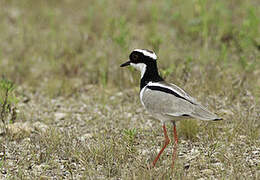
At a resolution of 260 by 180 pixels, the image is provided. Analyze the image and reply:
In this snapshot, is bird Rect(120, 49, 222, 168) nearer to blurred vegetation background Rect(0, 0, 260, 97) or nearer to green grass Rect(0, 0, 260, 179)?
green grass Rect(0, 0, 260, 179)

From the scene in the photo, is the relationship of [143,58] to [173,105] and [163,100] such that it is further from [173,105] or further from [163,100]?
[173,105]

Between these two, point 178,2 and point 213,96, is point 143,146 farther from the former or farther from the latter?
point 178,2

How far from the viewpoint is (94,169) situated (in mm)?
4070

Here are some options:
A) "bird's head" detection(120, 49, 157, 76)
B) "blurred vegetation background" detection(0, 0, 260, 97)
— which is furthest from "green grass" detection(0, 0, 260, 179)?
"bird's head" detection(120, 49, 157, 76)

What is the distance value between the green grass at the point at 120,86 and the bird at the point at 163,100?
0.28 metres

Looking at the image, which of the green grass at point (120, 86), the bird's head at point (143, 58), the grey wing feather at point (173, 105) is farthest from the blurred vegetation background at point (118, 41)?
the grey wing feather at point (173, 105)

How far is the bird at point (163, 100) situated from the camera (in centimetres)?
404

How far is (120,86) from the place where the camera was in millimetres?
6441

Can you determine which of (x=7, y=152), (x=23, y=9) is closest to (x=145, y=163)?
(x=7, y=152)

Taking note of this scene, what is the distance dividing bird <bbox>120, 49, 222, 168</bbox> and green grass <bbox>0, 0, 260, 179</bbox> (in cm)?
28

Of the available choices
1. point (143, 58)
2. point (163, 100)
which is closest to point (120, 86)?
point (143, 58)

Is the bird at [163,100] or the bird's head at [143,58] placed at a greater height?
the bird's head at [143,58]

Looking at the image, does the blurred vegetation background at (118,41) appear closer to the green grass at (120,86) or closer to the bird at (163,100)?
the green grass at (120,86)

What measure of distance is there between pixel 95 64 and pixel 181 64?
4.83 feet
